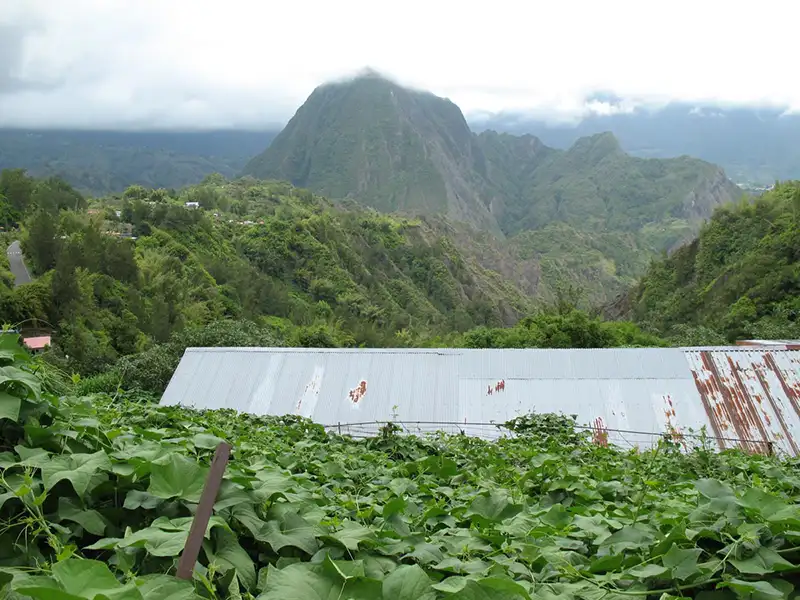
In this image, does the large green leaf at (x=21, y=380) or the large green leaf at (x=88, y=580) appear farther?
the large green leaf at (x=21, y=380)

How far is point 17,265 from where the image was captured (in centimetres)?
2923

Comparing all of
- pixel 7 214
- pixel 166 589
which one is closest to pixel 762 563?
pixel 166 589

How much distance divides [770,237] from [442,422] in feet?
109

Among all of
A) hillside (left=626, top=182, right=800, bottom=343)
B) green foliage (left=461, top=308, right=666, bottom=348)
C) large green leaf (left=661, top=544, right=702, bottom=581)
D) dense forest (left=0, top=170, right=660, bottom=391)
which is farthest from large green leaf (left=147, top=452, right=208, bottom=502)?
hillside (left=626, top=182, right=800, bottom=343)

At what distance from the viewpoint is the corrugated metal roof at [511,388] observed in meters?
11.6

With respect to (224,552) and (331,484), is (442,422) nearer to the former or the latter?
(331,484)

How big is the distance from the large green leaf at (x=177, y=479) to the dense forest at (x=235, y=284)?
4136 mm

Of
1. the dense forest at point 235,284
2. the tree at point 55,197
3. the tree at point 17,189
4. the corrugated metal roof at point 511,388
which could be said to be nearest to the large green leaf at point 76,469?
the dense forest at point 235,284

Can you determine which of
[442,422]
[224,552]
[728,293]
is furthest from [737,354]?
[728,293]

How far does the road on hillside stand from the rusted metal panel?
87.5ft

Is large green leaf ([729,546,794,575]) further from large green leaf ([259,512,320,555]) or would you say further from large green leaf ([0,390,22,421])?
large green leaf ([0,390,22,421])

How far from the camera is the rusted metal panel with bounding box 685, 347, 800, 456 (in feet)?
36.6

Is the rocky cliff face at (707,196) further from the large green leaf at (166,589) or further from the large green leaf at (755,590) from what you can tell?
the large green leaf at (166,589)

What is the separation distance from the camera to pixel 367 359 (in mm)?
13656
